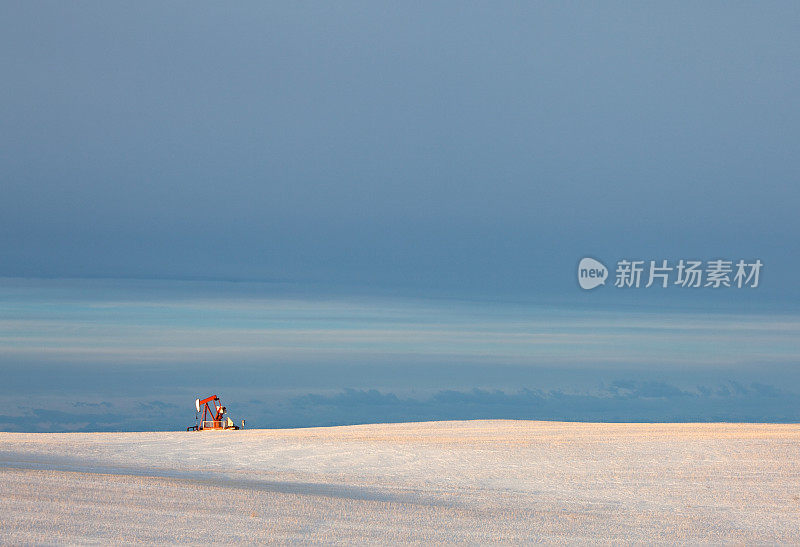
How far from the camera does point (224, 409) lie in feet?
117

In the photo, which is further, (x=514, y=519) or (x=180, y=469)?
(x=180, y=469)

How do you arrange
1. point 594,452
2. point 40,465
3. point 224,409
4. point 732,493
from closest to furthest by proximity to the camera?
point 732,493, point 40,465, point 594,452, point 224,409

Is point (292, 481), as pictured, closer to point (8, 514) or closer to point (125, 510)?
point (125, 510)

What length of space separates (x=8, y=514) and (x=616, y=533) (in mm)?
9632

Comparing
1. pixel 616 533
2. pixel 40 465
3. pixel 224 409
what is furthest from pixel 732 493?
pixel 224 409

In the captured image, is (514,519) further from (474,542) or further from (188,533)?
(188,533)

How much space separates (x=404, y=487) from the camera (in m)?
18.6

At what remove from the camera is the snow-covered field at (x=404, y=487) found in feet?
46.5

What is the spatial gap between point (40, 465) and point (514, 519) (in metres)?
11.6

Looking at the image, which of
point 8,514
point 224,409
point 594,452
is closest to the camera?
point 8,514

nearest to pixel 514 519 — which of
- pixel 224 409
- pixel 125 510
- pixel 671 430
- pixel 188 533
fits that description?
pixel 188 533

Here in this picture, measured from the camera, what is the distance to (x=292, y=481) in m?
19.3

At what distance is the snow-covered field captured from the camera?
14172 millimetres

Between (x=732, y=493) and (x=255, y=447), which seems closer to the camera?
(x=732, y=493)
